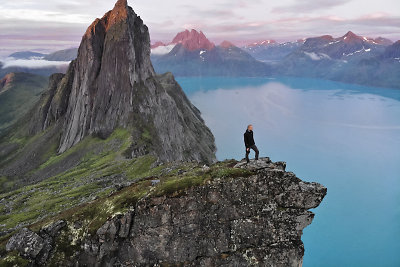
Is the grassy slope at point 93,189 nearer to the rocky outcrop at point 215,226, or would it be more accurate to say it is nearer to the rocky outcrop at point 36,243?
the rocky outcrop at point 36,243

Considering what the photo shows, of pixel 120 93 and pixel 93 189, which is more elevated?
pixel 120 93

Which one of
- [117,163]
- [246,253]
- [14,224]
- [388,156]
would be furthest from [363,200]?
[14,224]

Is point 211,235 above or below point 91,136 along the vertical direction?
above

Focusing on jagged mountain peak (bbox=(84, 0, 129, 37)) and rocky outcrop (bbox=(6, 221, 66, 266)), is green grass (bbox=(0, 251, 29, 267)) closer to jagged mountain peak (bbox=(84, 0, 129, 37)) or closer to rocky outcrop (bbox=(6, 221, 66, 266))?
rocky outcrop (bbox=(6, 221, 66, 266))

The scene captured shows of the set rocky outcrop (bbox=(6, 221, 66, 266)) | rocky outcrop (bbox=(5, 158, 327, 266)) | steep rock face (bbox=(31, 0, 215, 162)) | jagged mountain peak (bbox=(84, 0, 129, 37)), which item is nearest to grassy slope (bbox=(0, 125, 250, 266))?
rocky outcrop (bbox=(6, 221, 66, 266))

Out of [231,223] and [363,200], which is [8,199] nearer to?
[231,223]

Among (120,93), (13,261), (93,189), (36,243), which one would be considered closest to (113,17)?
(120,93)

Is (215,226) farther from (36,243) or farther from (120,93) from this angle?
(120,93)
